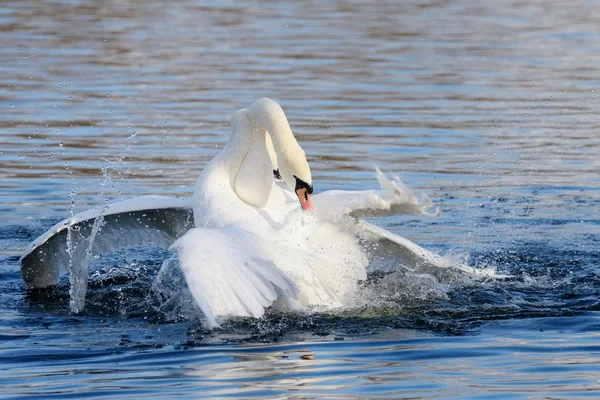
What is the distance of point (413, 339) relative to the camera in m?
6.94

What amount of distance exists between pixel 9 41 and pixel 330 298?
1601 centimetres

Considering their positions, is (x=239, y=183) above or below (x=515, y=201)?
above

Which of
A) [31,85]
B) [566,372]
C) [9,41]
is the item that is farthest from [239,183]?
[9,41]

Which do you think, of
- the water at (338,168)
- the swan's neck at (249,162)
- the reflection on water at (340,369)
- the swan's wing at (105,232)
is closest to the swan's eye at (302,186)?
the swan's neck at (249,162)

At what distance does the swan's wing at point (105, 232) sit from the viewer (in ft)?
27.9

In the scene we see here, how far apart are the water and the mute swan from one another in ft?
0.79

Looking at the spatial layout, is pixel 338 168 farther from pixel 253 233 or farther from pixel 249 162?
pixel 253 233

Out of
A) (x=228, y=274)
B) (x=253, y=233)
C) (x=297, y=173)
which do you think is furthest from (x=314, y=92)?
(x=228, y=274)

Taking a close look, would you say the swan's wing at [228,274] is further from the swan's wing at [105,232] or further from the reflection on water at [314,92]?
the reflection on water at [314,92]

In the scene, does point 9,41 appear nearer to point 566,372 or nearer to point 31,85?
point 31,85

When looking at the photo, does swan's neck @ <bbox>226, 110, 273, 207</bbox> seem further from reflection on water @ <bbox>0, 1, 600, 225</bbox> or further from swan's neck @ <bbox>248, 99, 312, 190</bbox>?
reflection on water @ <bbox>0, 1, 600, 225</bbox>

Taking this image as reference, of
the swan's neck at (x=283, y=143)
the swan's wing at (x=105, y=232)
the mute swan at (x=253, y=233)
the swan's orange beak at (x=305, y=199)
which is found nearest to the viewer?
the mute swan at (x=253, y=233)

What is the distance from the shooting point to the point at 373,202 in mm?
7090

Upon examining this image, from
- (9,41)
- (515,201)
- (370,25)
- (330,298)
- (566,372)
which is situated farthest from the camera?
(370,25)
